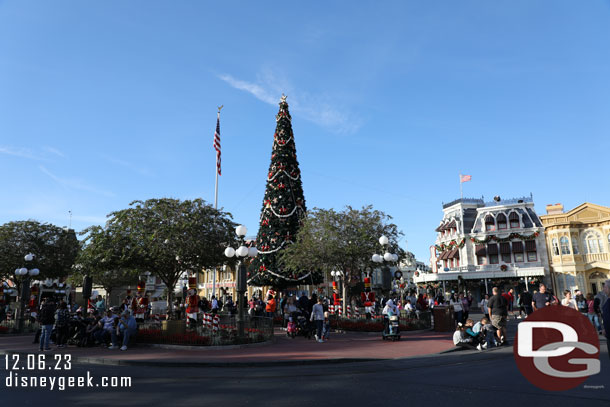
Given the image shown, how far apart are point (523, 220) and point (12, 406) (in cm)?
4997

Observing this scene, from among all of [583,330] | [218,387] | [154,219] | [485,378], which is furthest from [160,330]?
[583,330]

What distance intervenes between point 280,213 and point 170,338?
74.4ft

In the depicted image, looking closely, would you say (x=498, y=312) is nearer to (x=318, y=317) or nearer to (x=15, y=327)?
(x=318, y=317)

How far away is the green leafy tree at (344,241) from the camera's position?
79.5 ft

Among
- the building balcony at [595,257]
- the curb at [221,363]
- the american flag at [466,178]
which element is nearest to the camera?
the curb at [221,363]

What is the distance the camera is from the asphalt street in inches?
253

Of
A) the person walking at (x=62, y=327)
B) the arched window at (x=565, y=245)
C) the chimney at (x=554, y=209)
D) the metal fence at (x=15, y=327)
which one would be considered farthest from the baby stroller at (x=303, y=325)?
the chimney at (x=554, y=209)

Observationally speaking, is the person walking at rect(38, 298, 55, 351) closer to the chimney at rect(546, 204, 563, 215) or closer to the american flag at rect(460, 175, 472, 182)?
the american flag at rect(460, 175, 472, 182)

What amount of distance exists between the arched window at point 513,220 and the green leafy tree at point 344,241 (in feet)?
89.4

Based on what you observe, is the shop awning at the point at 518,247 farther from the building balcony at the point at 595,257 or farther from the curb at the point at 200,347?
the curb at the point at 200,347

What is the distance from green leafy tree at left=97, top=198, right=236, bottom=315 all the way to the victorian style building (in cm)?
3018

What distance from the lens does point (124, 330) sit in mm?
14539

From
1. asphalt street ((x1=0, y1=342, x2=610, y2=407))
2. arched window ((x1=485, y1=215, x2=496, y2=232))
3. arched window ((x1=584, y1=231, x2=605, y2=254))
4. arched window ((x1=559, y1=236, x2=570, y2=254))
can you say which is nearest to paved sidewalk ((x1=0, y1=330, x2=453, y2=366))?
asphalt street ((x1=0, y1=342, x2=610, y2=407))

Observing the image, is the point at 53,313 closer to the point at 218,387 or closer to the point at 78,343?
the point at 78,343
